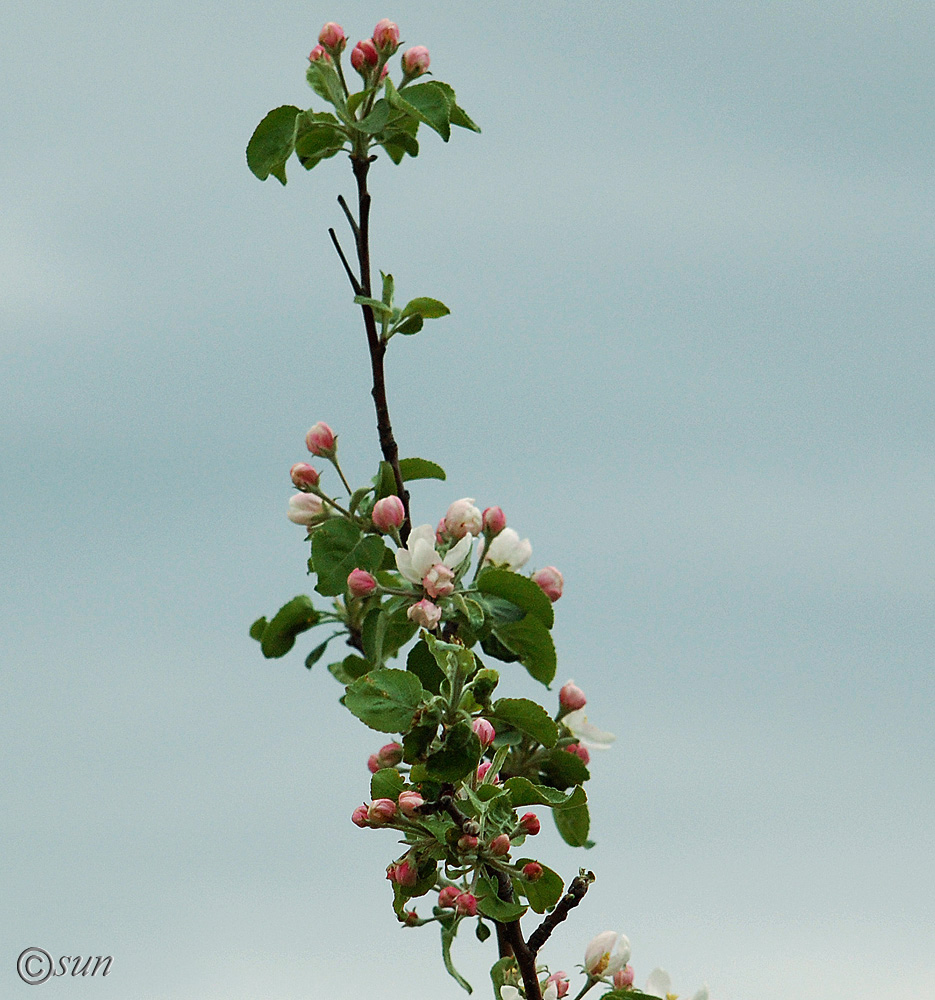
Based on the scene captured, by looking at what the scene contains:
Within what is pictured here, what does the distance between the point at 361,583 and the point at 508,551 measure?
0.33 meters

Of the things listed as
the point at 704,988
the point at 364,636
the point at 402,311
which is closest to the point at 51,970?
the point at 364,636

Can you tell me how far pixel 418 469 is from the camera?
8.48 ft

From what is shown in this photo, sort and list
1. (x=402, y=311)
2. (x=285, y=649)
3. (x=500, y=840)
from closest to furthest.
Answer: (x=500, y=840) < (x=402, y=311) < (x=285, y=649)

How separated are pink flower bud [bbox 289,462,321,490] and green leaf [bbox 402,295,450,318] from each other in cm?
37

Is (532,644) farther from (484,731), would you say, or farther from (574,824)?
(574,824)

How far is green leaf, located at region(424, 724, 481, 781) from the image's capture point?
211 centimetres

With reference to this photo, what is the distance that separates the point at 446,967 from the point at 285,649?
0.81 metres

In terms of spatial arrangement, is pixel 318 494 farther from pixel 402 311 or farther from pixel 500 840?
pixel 500 840

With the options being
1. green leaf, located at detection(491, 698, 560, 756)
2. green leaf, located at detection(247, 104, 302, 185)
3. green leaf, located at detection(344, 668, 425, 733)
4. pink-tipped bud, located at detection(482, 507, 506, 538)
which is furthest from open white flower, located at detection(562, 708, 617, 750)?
green leaf, located at detection(247, 104, 302, 185)

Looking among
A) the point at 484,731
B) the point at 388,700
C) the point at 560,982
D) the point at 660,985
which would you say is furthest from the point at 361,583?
the point at 660,985

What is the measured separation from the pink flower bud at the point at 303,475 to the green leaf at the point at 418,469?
18 centimetres

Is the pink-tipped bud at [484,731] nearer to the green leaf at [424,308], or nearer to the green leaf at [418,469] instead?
the green leaf at [418,469]

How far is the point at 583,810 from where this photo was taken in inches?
102

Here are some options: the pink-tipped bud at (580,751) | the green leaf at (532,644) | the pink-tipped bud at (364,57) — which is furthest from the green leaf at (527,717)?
the pink-tipped bud at (364,57)
